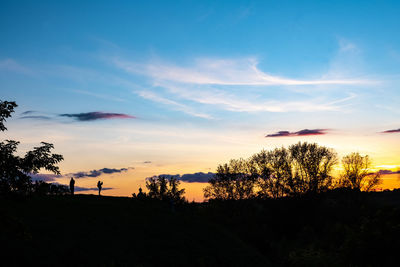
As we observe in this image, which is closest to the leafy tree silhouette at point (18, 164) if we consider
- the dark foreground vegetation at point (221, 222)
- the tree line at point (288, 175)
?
the dark foreground vegetation at point (221, 222)

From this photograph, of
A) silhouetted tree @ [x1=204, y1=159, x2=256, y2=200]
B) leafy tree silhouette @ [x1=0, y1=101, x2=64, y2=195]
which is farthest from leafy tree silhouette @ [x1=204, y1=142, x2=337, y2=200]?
leafy tree silhouette @ [x1=0, y1=101, x2=64, y2=195]

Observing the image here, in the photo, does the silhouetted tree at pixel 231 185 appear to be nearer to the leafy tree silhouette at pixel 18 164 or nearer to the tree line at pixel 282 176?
the tree line at pixel 282 176

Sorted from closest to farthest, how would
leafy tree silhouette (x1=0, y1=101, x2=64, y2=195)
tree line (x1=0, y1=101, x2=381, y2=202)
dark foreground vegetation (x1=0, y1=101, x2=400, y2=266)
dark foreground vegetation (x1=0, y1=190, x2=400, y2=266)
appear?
leafy tree silhouette (x1=0, y1=101, x2=64, y2=195) < dark foreground vegetation (x1=0, y1=101, x2=400, y2=266) < dark foreground vegetation (x1=0, y1=190, x2=400, y2=266) < tree line (x1=0, y1=101, x2=381, y2=202)

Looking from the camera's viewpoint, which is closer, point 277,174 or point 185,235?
point 185,235

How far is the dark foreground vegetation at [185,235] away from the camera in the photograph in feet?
88.0

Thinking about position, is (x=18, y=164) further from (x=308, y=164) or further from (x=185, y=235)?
(x=308, y=164)

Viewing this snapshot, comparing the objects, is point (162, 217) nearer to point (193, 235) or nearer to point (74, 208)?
point (193, 235)

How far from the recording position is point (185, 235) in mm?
36625

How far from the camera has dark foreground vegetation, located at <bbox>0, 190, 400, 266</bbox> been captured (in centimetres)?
2681

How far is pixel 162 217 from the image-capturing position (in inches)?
1624

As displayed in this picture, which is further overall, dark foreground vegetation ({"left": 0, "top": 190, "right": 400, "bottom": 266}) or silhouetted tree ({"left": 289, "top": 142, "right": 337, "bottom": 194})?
silhouetted tree ({"left": 289, "top": 142, "right": 337, "bottom": 194})

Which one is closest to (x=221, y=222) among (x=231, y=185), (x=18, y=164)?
(x=231, y=185)

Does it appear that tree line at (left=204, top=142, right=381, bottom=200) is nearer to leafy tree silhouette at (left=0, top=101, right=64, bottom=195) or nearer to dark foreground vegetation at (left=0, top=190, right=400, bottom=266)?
dark foreground vegetation at (left=0, top=190, right=400, bottom=266)

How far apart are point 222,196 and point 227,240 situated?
29.5 meters
